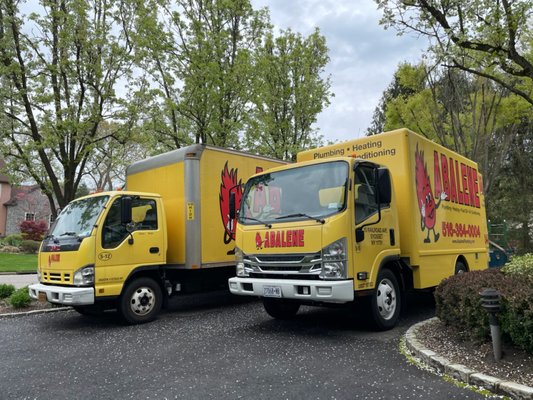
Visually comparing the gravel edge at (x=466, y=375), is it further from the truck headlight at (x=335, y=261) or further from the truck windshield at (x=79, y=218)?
the truck windshield at (x=79, y=218)

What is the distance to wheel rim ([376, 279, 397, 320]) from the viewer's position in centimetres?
632

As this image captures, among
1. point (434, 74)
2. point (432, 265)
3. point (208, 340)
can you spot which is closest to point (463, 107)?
point (434, 74)

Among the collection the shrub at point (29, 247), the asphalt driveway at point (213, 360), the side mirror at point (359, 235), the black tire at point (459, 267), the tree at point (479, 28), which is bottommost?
the asphalt driveway at point (213, 360)

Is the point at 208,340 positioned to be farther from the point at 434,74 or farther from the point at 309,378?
the point at 434,74

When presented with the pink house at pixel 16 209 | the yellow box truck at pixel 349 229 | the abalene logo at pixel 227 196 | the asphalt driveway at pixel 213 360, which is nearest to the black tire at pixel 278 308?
the yellow box truck at pixel 349 229

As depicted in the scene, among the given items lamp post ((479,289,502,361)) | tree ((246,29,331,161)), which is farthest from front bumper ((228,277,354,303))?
tree ((246,29,331,161))

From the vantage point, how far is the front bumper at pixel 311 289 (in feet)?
18.1

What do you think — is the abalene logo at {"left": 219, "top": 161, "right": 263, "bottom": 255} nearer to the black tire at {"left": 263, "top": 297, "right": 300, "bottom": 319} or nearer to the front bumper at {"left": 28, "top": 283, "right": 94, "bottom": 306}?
the black tire at {"left": 263, "top": 297, "right": 300, "bottom": 319}

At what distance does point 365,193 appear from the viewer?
20.4 feet

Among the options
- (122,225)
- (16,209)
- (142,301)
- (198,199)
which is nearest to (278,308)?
(142,301)

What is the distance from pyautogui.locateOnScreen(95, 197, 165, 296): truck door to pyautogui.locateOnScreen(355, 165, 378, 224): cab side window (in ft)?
12.5

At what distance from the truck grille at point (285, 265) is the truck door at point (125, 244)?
2.12 m

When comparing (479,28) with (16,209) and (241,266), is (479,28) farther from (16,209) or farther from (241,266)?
(16,209)

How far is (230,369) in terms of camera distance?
4.80 m
